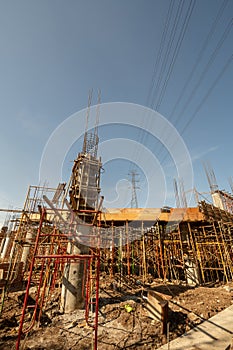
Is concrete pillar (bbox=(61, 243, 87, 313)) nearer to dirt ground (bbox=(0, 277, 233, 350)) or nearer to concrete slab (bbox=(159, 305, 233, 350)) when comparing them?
dirt ground (bbox=(0, 277, 233, 350))

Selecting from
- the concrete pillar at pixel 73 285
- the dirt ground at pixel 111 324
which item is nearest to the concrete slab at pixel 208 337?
the dirt ground at pixel 111 324

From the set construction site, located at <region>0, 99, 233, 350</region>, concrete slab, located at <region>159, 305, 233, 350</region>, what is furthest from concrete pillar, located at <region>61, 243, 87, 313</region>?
concrete slab, located at <region>159, 305, 233, 350</region>

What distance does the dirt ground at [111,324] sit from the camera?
4582 millimetres

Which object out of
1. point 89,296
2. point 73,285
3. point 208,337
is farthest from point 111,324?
point 208,337

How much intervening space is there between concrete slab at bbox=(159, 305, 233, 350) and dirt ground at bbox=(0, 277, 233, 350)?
25 centimetres

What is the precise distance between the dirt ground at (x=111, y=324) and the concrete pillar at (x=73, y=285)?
29 cm

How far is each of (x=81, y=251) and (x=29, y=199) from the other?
6548 mm

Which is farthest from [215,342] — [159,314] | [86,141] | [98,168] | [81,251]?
[86,141]

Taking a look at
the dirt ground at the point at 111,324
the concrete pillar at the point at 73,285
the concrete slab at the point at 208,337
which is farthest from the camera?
the concrete pillar at the point at 73,285

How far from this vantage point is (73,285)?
6.96 metres

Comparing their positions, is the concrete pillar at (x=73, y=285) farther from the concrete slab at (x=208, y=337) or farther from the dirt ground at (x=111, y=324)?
the concrete slab at (x=208, y=337)

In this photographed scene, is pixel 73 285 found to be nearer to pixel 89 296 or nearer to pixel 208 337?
pixel 89 296

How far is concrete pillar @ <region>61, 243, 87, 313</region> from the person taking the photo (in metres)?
6.78

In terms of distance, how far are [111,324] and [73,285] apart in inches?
86.2
